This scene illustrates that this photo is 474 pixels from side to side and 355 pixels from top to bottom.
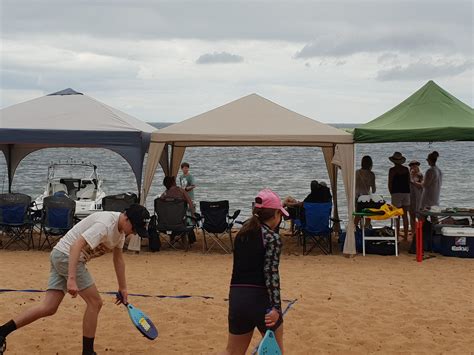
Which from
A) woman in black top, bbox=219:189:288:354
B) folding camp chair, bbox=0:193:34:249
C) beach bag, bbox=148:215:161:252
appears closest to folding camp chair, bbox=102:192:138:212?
beach bag, bbox=148:215:161:252

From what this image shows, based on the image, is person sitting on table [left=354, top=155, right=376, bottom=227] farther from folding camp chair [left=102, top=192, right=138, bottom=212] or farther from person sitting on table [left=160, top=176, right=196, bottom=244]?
folding camp chair [left=102, top=192, right=138, bottom=212]

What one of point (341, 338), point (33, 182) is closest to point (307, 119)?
point (341, 338)

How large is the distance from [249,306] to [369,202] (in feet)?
22.1

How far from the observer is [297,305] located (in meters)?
7.25

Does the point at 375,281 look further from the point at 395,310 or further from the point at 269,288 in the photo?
the point at 269,288

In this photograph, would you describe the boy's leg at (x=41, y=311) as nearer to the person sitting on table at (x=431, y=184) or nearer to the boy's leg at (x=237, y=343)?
the boy's leg at (x=237, y=343)

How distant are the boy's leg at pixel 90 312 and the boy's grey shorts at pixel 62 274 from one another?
0.17 feet

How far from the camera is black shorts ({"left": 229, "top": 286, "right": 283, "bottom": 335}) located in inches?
157

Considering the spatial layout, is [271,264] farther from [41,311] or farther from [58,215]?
[58,215]

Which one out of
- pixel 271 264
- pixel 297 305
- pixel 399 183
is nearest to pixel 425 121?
pixel 399 183

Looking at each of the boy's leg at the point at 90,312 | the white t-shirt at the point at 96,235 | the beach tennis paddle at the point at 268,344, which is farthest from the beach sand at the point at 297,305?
the beach tennis paddle at the point at 268,344

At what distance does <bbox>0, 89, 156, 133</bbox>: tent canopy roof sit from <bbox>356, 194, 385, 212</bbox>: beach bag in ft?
10.9

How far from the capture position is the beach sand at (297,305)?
19.5 ft

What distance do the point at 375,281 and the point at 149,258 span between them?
3206 mm
